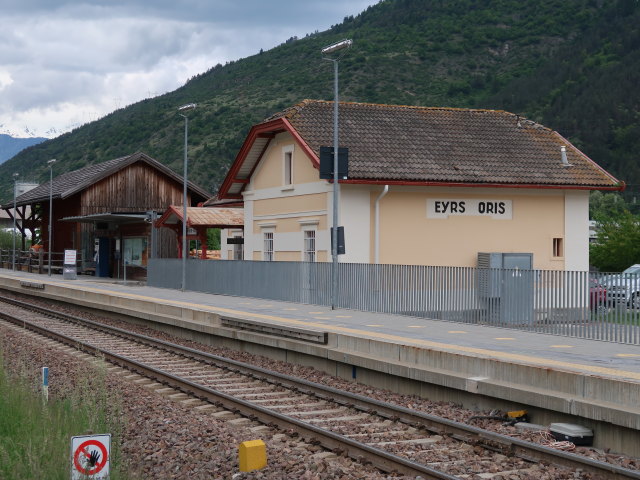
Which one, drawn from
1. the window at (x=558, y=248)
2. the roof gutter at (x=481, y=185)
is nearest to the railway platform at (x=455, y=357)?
the roof gutter at (x=481, y=185)

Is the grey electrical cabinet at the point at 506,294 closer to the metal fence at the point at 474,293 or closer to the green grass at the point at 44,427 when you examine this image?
the metal fence at the point at 474,293

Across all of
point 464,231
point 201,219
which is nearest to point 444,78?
point 201,219

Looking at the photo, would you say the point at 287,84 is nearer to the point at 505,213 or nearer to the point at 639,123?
the point at 639,123

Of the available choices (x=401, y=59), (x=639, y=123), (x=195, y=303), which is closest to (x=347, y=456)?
(x=195, y=303)

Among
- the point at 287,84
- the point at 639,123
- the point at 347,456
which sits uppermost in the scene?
the point at 287,84

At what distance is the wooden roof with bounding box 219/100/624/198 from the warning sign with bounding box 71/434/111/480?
20612 millimetres

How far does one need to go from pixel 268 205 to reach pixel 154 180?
22154 millimetres

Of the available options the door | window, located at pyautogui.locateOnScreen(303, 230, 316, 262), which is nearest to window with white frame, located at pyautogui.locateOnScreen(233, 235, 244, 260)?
window, located at pyautogui.locateOnScreen(303, 230, 316, 262)

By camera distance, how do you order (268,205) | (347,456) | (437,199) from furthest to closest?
(268,205) < (437,199) < (347,456)

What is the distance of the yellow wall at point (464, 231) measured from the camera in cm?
2950

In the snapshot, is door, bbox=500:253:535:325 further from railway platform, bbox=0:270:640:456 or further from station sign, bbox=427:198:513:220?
Answer: station sign, bbox=427:198:513:220

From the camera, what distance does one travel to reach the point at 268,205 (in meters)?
33.5

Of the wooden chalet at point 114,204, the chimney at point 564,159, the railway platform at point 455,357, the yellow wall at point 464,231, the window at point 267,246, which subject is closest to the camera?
the railway platform at point 455,357

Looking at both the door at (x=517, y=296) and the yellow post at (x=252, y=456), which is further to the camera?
the door at (x=517, y=296)
